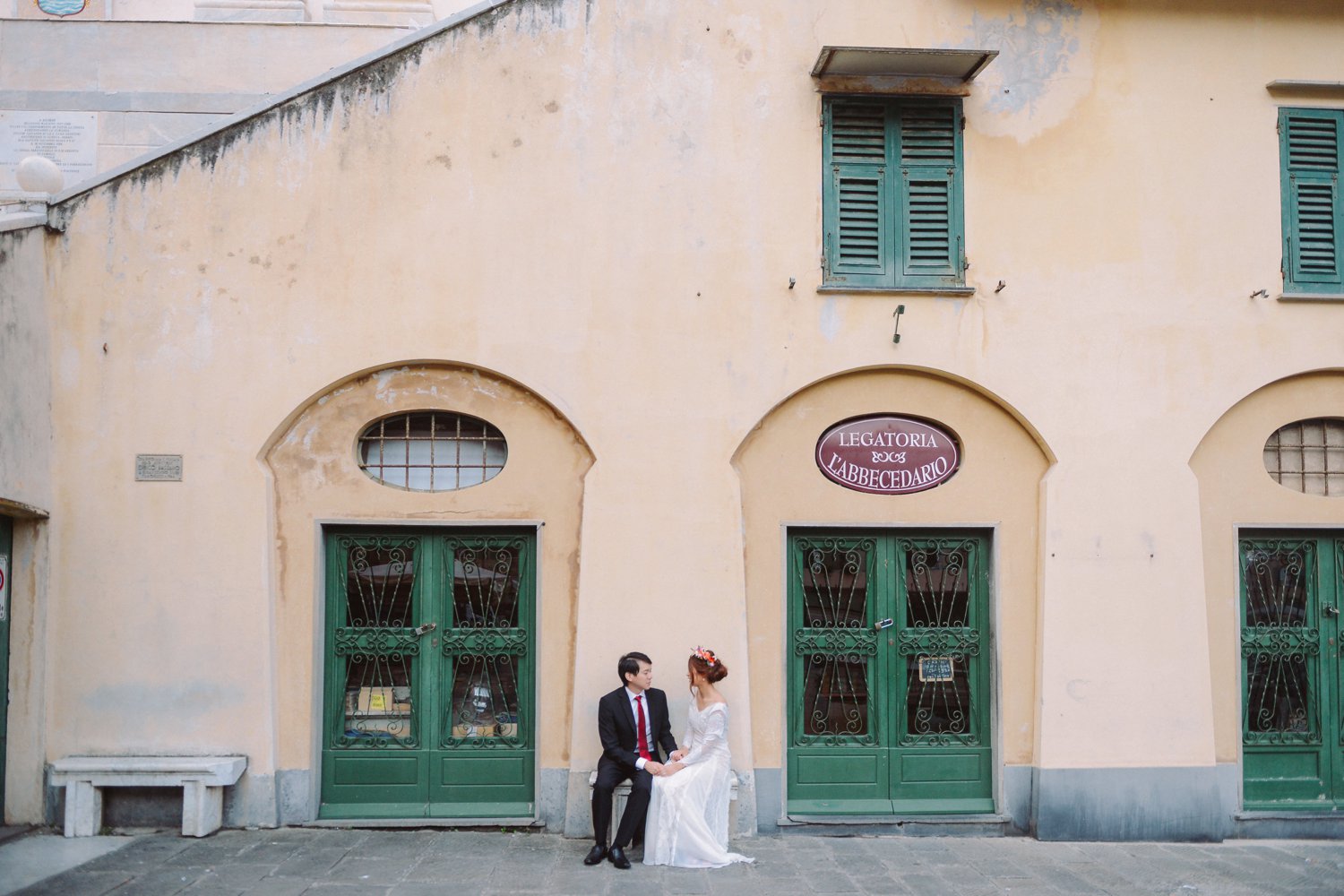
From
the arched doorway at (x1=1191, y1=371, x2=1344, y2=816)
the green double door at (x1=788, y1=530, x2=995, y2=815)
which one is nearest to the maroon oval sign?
the green double door at (x1=788, y1=530, x2=995, y2=815)

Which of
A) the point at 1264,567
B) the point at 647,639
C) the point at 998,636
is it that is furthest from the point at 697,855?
the point at 1264,567

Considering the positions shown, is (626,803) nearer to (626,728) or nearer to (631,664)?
(626,728)

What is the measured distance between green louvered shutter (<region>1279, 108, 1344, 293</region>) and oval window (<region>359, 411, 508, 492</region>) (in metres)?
6.70

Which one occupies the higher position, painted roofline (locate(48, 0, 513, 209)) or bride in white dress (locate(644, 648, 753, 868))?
painted roofline (locate(48, 0, 513, 209))

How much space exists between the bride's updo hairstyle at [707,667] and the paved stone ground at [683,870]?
4.32ft

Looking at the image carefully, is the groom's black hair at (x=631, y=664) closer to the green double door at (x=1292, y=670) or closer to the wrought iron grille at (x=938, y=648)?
the wrought iron grille at (x=938, y=648)

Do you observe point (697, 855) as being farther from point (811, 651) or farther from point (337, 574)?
point (337, 574)

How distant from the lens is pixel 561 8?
9.29 metres

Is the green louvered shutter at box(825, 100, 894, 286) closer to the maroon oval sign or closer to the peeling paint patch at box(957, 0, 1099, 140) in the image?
the peeling paint patch at box(957, 0, 1099, 140)

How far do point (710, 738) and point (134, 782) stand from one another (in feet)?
13.9

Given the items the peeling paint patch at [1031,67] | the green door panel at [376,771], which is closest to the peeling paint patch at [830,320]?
the peeling paint patch at [1031,67]

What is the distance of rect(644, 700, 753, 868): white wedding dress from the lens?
813 cm

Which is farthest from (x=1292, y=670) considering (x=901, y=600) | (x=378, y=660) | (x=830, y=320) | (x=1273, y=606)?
(x=378, y=660)

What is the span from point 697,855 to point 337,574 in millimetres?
3546
